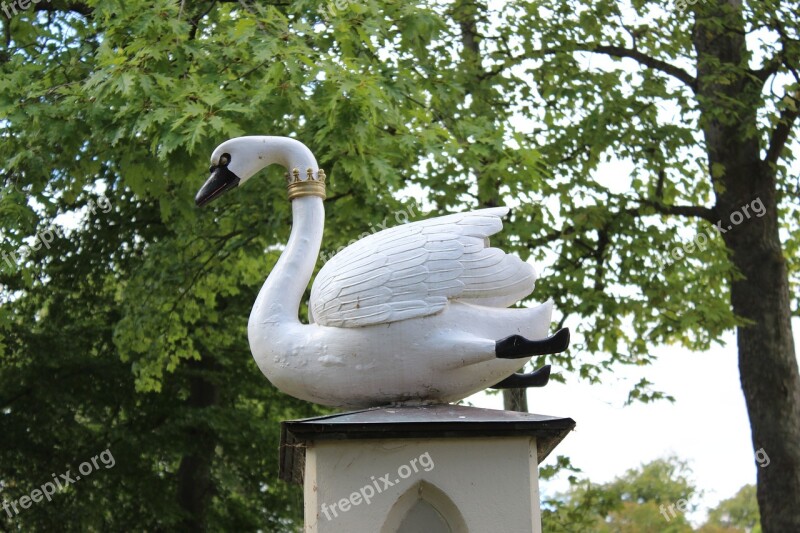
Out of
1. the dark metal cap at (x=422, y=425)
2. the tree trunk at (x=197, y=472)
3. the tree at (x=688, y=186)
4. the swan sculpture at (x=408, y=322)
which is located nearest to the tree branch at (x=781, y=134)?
the tree at (x=688, y=186)

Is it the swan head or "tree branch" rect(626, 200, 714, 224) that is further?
"tree branch" rect(626, 200, 714, 224)

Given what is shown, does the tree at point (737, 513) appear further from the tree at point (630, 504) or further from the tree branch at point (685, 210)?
the tree branch at point (685, 210)

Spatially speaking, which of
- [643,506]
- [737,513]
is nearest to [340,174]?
[643,506]

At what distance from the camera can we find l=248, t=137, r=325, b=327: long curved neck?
186 inches

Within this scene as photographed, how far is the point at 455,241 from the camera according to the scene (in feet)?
15.0

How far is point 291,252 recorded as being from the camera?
4902mm

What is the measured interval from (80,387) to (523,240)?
21.5 feet

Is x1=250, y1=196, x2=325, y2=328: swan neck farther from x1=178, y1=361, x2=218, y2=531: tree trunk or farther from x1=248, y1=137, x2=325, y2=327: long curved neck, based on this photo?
x1=178, y1=361, x2=218, y2=531: tree trunk

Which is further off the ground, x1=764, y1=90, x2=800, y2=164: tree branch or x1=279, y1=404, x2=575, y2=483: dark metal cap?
x1=764, y1=90, x2=800, y2=164: tree branch

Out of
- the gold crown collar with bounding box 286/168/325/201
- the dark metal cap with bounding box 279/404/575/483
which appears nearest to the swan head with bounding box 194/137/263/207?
the gold crown collar with bounding box 286/168/325/201

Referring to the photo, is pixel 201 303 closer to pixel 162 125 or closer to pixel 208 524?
pixel 208 524

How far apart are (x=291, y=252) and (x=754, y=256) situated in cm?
829

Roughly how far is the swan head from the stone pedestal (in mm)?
1302

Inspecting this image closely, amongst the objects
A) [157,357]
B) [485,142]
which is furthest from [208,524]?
[485,142]
